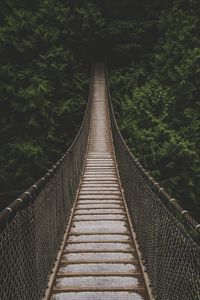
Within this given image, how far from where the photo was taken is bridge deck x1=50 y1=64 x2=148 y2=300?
3.42 metres

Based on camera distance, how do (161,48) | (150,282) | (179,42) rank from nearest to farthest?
1. (150,282)
2. (179,42)
3. (161,48)

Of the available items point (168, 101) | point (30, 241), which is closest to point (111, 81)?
point (168, 101)

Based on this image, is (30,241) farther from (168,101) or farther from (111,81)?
(111,81)

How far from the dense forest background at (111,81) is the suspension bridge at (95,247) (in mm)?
7587

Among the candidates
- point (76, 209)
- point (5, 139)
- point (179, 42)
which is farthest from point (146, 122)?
point (76, 209)

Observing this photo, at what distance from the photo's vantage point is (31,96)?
1538 centimetres

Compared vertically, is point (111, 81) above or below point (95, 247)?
above

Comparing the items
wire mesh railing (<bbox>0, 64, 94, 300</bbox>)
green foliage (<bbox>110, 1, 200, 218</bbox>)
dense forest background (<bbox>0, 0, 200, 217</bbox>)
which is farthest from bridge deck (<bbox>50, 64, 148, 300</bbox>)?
dense forest background (<bbox>0, 0, 200, 217</bbox>)

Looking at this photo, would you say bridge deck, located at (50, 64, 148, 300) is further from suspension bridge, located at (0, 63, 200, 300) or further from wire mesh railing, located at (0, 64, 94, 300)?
wire mesh railing, located at (0, 64, 94, 300)

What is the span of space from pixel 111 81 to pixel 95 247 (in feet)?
48.1

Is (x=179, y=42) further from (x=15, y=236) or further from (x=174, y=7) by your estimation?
(x=15, y=236)

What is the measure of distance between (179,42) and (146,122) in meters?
4.17

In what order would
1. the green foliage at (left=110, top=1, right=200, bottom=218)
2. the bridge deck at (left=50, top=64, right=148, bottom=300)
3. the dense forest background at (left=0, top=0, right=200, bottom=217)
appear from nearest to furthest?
the bridge deck at (left=50, top=64, right=148, bottom=300) → the green foliage at (left=110, top=1, right=200, bottom=218) → the dense forest background at (left=0, top=0, right=200, bottom=217)

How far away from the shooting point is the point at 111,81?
60.8 ft
